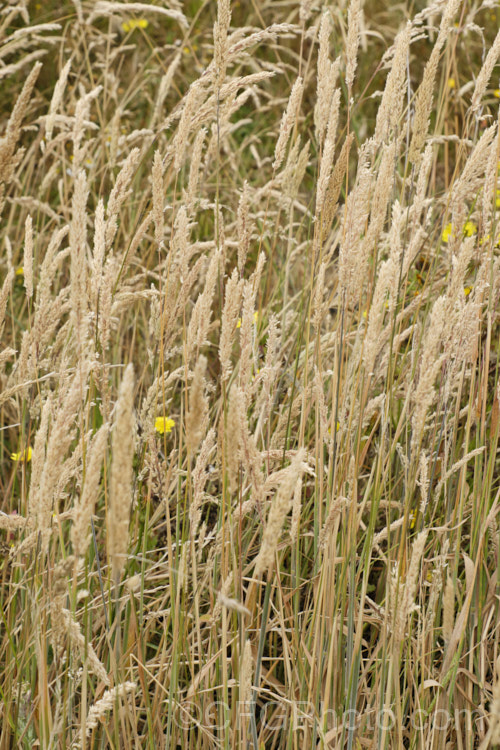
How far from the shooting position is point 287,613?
1159mm

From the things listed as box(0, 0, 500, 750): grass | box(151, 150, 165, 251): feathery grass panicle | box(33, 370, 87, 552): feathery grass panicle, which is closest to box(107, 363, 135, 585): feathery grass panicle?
box(0, 0, 500, 750): grass

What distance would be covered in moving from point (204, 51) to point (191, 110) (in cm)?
261

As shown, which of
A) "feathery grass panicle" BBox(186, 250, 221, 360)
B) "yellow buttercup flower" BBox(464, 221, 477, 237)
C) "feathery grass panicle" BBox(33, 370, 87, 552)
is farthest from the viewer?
"yellow buttercup flower" BBox(464, 221, 477, 237)

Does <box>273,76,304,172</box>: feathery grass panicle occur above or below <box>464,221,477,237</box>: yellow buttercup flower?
above

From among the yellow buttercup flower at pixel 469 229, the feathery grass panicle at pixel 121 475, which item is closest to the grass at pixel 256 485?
the feathery grass panicle at pixel 121 475

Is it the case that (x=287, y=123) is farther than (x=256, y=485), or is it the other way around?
(x=287, y=123)

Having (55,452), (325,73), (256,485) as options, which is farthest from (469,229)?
(55,452)

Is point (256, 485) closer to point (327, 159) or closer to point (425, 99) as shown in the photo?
point (327, 159)

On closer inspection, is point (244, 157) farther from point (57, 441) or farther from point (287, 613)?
point (57, 441)

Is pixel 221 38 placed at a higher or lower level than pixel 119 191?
higher

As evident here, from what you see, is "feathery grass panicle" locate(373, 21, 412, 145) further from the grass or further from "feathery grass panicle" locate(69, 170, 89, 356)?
"feathery grass panicle" locate(69, 170, 89, 356)

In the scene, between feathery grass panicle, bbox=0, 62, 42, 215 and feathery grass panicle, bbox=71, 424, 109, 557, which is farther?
feathery grass panicle, bbox=0, 62, 42, 215

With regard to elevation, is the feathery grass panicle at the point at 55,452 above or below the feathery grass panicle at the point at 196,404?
below

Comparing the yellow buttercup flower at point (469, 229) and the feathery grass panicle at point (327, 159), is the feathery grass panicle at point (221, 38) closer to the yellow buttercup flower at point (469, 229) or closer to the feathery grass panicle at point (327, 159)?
A: the feathery grass panicle at point (327, 159)
